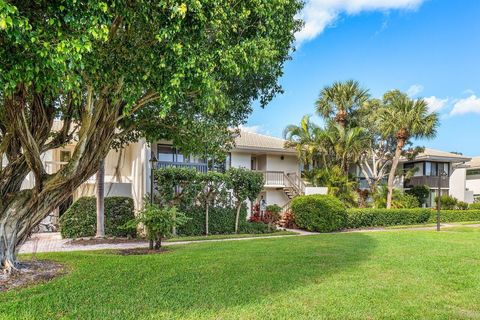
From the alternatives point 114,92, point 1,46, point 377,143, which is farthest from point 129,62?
point 377,143

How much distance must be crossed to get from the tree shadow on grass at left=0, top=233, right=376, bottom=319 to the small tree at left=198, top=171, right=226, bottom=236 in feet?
22.6

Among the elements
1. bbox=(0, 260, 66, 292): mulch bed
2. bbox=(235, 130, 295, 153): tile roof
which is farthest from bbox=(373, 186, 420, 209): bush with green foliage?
bbox=(0, 260, 66, 292): mulch bed

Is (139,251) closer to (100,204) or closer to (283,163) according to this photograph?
(100,204)

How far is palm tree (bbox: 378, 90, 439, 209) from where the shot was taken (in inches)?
1018

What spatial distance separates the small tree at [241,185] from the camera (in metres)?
18.5

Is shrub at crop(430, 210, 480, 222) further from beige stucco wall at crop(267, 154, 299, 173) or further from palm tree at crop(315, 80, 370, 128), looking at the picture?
beige stucco wall at crop(267, 154, 299, 173)

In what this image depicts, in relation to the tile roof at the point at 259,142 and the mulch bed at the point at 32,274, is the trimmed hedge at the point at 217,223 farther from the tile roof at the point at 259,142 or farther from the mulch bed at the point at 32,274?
the mulch bed at the point at 32,274

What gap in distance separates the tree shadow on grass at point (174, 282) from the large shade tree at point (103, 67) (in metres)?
2.04

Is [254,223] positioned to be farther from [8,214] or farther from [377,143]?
[377,143]

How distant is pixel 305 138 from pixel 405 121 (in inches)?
294

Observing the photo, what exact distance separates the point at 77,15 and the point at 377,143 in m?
28.6

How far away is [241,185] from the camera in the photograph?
18.7m

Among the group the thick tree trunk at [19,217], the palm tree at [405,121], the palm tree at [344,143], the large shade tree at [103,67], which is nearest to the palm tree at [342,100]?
the palm tree at [405,121]

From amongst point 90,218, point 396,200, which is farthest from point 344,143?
point 90,218
